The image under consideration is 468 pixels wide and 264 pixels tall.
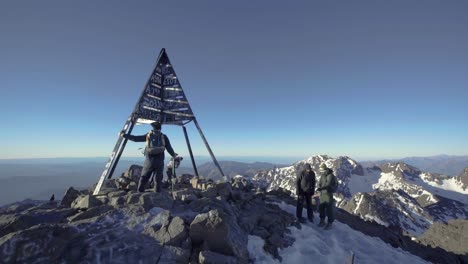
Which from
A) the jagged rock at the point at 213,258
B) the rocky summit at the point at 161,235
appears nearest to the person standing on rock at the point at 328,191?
the rocky summit at the point at 161,235

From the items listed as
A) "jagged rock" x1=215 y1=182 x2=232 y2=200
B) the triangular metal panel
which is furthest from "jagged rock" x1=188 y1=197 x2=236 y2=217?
the triangular metal panel

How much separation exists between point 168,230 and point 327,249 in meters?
6.95

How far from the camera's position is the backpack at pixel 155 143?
11152mm

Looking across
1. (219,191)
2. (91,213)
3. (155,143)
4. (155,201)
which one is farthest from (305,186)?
(91,213)

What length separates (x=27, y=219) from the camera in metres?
8.34

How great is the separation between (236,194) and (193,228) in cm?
694

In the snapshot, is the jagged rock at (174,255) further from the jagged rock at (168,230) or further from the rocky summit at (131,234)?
the jagged rock at (168,230)

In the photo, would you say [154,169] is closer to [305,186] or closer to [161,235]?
[161,235]

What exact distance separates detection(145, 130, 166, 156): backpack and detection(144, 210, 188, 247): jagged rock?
3.49 m

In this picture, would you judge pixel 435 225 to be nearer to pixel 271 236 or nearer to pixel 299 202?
pixel 299 202

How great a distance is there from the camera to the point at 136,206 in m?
9.25

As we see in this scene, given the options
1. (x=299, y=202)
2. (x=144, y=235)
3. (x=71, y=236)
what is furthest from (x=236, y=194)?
(x=71, y=236)

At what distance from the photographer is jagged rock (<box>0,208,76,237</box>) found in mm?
7711

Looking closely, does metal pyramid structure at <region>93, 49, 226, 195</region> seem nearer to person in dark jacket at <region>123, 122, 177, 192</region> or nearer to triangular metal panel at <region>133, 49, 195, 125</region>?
triangular metal panel at <region>133, 49, 195, 125</region>
